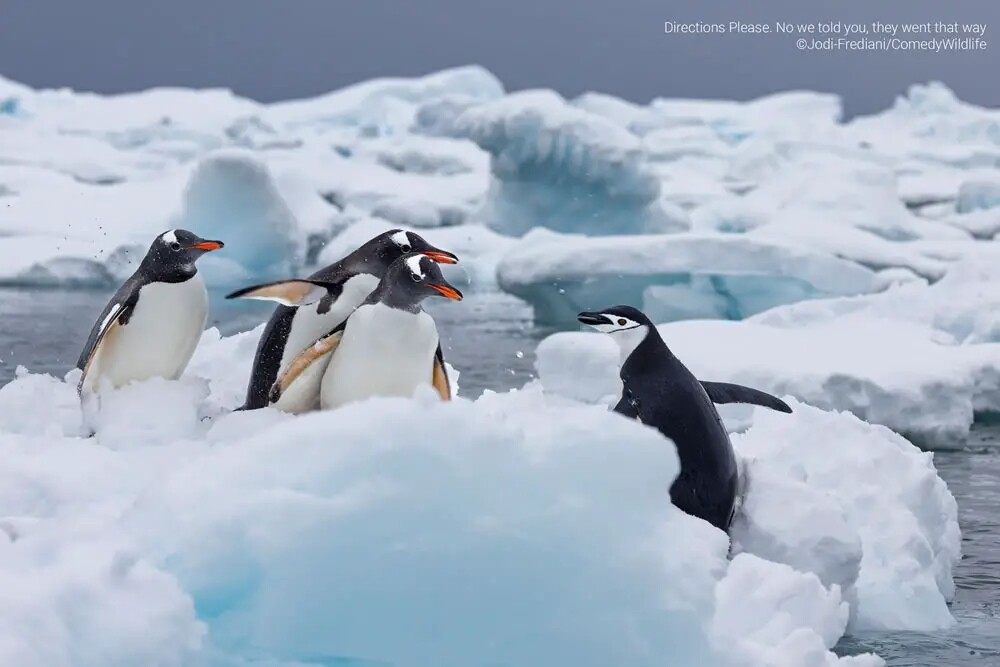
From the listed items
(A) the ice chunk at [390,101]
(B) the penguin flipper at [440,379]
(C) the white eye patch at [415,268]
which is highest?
(C) the white eye patch at [415,268]

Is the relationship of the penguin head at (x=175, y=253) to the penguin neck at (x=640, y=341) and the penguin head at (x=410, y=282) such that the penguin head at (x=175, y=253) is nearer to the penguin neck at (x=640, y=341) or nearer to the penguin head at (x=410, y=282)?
the penguin head at (x=410, y=282)

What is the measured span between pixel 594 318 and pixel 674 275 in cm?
867

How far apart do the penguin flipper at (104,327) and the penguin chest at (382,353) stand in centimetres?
91

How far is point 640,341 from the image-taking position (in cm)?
376

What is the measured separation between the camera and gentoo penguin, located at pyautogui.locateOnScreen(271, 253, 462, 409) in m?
3.05

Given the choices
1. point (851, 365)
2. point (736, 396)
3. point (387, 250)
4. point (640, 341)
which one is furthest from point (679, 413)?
point (851, 365)

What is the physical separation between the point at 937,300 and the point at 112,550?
884 cm

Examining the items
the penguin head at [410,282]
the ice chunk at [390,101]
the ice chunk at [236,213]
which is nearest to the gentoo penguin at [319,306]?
the penguin head at [410,282]

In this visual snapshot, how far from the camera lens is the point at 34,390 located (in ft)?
12.2

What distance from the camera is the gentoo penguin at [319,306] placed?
349cm

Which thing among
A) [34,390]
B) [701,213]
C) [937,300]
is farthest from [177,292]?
[701,213]

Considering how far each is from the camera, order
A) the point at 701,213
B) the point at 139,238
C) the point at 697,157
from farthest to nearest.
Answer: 1. the point at 697,157
2. the point at 701,213
3. the point at 139,238

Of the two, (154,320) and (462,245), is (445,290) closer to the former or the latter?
(154,320)

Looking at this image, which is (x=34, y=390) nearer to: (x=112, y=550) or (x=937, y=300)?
(x=112, y=550)
